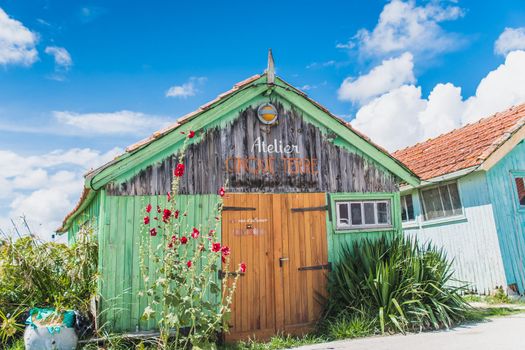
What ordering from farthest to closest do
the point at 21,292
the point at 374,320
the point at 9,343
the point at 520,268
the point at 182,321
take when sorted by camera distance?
the point at 520,268 < the point at 374,320 < the point at 21,292 < the point at 9,343 < the point at 182,321

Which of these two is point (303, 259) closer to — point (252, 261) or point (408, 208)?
point (252, 261)

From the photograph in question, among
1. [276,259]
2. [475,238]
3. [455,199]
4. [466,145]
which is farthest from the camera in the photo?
[466,145]

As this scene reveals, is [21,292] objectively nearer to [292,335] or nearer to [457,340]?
[292,335]

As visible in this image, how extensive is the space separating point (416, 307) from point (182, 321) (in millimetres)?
4340

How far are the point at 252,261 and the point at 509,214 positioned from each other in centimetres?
736

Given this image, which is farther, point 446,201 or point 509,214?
point 446,201

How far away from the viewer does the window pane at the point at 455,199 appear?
11016 millimetres

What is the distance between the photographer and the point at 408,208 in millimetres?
12891

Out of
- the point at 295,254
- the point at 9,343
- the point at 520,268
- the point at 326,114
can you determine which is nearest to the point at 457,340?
the point at 295,254

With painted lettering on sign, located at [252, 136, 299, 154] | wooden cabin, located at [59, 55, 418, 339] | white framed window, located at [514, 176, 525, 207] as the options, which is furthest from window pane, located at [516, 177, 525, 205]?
painted lettering on sign, located at [252, 136, 299, 154]

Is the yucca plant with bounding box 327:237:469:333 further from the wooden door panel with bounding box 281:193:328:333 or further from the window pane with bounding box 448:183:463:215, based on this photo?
the window pane with bounding box 448:183:463:215

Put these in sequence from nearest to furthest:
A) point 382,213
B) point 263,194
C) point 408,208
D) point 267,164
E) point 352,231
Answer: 1. point 263,194
2. point 267,164
3. point 352,231
4. point 382,213
5. point 408,208

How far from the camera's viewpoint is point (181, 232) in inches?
263

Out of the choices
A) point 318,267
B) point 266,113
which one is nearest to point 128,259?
point 318,267
